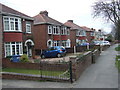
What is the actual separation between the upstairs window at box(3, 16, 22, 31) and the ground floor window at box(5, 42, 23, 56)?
1.58 m

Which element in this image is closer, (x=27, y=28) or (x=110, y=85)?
(x=110, y=85)

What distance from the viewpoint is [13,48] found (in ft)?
51.5

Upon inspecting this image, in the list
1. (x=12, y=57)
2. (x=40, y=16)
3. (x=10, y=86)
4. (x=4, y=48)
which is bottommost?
(x=10, y=86)

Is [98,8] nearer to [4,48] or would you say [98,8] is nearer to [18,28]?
[18,28]

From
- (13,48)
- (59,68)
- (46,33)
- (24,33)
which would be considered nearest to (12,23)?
(24,33)

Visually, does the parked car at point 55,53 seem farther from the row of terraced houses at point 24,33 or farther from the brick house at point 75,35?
the brick house at point 75,35

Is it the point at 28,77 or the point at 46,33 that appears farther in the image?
the point at 46,33

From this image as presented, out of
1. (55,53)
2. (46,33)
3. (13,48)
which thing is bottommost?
(55,53)

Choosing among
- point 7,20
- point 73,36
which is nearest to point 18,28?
point 7,20

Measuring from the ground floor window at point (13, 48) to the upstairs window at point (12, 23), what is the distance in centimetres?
158

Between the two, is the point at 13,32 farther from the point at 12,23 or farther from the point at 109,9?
the point at 109,9

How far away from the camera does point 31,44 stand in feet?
62.0

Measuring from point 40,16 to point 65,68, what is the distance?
15949mm

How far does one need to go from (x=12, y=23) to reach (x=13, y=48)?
106 inches
